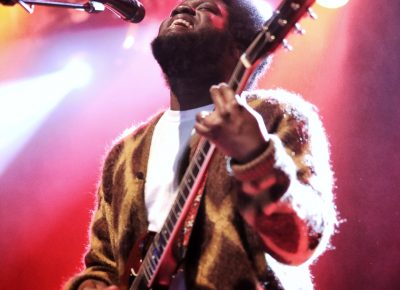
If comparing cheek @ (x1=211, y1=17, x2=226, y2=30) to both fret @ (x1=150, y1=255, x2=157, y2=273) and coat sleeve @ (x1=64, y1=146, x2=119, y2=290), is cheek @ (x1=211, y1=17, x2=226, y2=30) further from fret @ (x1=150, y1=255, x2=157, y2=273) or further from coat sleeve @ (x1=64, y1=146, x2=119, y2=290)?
fret @ (x1=150, y1=255, x2=157, y2=273)

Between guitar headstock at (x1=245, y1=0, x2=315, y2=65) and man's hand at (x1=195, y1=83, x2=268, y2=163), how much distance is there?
211 mm

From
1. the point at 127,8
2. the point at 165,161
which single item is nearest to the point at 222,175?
the point at 165,161

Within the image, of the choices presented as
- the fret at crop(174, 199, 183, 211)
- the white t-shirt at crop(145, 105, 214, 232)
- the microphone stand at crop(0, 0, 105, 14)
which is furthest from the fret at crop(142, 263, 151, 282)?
the microphone stand at crop(0, 0, 105, 14)

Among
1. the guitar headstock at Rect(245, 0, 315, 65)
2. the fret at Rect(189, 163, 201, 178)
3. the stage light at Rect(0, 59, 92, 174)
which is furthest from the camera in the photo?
the stage light at Rect(0, 59, 92, 174)

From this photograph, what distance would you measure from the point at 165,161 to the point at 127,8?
25.1 inches

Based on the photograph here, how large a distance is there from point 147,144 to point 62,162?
83.4 inches

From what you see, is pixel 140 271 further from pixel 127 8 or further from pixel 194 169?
pixel 127 8

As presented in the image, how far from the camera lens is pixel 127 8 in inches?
86.2

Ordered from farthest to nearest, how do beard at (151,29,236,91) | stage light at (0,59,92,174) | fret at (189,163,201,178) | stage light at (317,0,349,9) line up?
stage light at (0,59,92,174) < stage light at (317,0,349,9) < beard at (151,29,236,91) < fret at (189,163,201,178)

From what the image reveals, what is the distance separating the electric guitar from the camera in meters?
1.57

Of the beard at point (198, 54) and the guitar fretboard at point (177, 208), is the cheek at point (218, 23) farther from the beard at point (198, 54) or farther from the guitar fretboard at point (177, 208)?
the guitar fretboard at point (177, 208)

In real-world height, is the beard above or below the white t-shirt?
above

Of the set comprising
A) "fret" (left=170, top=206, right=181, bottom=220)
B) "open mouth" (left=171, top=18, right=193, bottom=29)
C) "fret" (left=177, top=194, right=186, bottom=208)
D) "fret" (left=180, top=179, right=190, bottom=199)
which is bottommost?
"fret" (left=170, top=206, right=181, bottom=220)

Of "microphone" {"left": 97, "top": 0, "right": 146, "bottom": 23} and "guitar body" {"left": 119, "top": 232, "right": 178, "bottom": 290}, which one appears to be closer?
"guitar body" {"left": 119, "top": 232, "right": 178, "bottom": 290}
